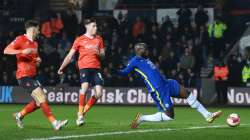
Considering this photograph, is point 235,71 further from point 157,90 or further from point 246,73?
point 157,90

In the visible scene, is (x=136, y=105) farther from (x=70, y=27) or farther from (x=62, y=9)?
(x=62, y=9)

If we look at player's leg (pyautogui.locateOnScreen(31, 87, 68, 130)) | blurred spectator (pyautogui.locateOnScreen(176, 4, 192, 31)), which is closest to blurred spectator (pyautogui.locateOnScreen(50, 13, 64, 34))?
blurred spectator (pyautogui.locateOnScreen(176, 4, 192, 31))

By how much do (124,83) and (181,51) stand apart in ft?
10.2

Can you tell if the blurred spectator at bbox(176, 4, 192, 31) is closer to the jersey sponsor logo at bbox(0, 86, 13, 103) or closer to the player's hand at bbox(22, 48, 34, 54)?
the jersey sponsor logo at bbox(0, 86, 13, 103)

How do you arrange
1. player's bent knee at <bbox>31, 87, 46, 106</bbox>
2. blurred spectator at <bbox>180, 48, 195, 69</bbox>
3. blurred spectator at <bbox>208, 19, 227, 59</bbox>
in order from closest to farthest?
player's bent knee at <bbox>31, 87, 46, 106</bbox> < blurred spectator at <bbox>180, 48, 195, 69</bbox> < blurred spectator at <bbox>208, 19, 227, 59</bbox>

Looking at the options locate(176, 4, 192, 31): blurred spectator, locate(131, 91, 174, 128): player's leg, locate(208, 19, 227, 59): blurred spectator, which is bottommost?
locate(208, 19, 227, 59): blurred spectator

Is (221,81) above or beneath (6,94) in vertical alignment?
above

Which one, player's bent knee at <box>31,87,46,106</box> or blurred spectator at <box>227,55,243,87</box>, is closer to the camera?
player's bent knee at <box>31,87,46,106</box>

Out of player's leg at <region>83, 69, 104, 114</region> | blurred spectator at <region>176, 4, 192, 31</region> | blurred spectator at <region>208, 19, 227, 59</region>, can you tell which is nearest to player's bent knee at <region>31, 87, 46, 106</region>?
player's leg at <region>83, 69, 104, 114</region>

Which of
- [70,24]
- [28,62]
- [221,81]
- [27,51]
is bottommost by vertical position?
[221,81]

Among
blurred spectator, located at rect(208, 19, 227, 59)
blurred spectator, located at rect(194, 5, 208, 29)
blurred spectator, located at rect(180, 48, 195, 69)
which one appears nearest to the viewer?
blurred spectator, located at rect(180, 48, 195, 69)

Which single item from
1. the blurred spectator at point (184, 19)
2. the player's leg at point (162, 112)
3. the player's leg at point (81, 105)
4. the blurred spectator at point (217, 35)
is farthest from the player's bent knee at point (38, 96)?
the blurred spectator at point (184, 19)

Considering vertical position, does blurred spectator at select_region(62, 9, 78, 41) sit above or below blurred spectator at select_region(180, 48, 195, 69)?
above

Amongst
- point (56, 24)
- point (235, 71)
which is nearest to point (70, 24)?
point (56, 24)
